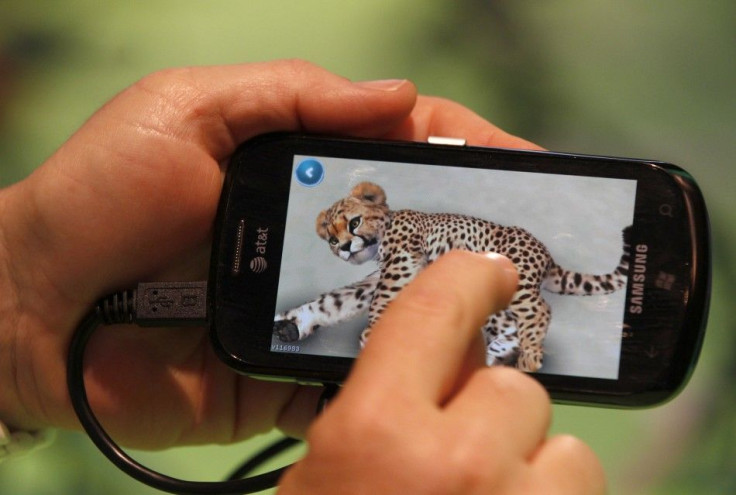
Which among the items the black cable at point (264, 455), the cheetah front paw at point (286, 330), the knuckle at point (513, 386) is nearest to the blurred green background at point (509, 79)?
the black cable at point (264, 455)

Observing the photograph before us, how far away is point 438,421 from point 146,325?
0.28 metres

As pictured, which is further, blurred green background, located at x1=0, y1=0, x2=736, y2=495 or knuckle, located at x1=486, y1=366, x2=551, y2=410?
blurred green background, located at x1=0, y1=0, x2=736, y2=495

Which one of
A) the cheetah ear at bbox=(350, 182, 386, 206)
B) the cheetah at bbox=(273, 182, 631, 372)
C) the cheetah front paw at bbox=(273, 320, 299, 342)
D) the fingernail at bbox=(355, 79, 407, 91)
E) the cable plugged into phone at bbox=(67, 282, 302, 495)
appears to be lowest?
the cable plugged into phone at bbox=(67, 282, 302, 495)

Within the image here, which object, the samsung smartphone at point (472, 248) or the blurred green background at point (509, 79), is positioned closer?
the samsung smartphone at point (472, 248)

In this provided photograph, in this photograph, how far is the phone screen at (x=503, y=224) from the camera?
0.48 metres

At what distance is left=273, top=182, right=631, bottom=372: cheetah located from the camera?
49cm

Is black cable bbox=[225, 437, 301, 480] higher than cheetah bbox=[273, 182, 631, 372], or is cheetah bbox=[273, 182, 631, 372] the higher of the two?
cheetah bbox=[273, 182, 631, 372]

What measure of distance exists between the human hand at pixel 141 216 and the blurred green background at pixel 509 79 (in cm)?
17

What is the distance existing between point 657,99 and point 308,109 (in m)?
0.41

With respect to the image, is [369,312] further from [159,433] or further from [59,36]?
[59,36]

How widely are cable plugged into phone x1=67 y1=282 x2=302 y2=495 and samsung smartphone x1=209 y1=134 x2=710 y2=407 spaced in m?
0.02

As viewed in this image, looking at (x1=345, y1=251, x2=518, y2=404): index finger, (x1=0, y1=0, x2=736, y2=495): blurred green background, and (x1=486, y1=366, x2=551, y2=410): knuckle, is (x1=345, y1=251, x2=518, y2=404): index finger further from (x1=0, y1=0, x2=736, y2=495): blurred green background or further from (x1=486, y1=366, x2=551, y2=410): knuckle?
(x1=0, y1=0, x2=736, y2=495): blurred green background

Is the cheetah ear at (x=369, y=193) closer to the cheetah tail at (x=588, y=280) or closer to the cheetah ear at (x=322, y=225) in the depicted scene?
the cheetah ear at (x=322, y=225)

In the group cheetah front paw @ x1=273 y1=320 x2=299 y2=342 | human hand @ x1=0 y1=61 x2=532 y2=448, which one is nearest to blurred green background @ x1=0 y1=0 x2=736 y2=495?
human hand @ x1=0 y1=61 x2=532 y2=448
